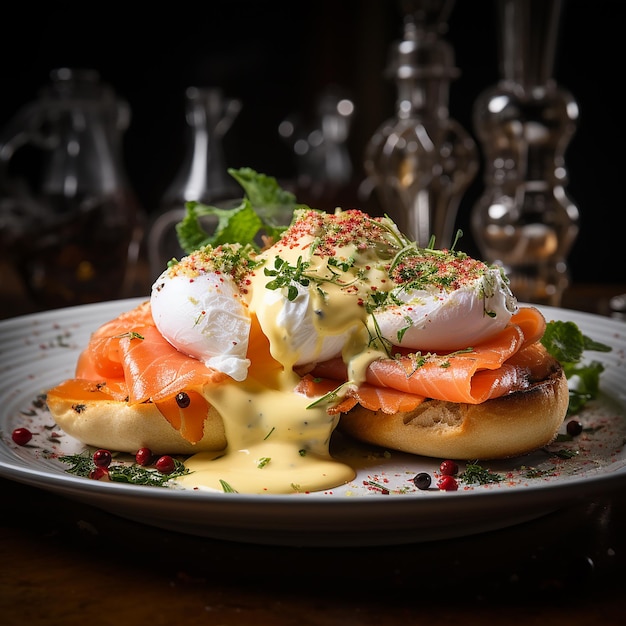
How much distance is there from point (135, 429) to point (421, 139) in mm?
2880

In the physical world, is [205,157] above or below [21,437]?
above

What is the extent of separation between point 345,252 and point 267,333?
293 millimetres

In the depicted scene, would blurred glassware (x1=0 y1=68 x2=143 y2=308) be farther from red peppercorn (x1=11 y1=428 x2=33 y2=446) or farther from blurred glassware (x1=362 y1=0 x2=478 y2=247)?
red peppercorn (x1=11 y1=428 x2=33 y2=446)

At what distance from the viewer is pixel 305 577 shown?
151 cm

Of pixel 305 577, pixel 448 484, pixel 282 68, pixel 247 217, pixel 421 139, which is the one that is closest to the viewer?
pixel 305 577

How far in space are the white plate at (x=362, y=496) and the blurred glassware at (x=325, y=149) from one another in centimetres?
506

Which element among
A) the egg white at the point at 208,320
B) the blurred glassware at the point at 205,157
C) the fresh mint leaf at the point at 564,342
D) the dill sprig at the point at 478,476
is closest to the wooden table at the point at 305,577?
the dill sprig at the point at 478,476

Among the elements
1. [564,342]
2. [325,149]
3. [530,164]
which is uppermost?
[530,164]

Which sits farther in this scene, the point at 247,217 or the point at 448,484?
the point at 247,217

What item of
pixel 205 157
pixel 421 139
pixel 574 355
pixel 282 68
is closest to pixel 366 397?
pixel 574 355

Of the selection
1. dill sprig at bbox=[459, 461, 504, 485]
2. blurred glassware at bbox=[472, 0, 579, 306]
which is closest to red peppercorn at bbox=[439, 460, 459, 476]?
dill sprig at bbox=[459, 461, 504, 485]

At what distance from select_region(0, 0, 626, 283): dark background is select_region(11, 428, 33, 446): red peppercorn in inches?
216

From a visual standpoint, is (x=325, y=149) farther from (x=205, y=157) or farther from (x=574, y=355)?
(x=574, y=355)

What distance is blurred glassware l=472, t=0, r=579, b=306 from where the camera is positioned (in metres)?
4.11
